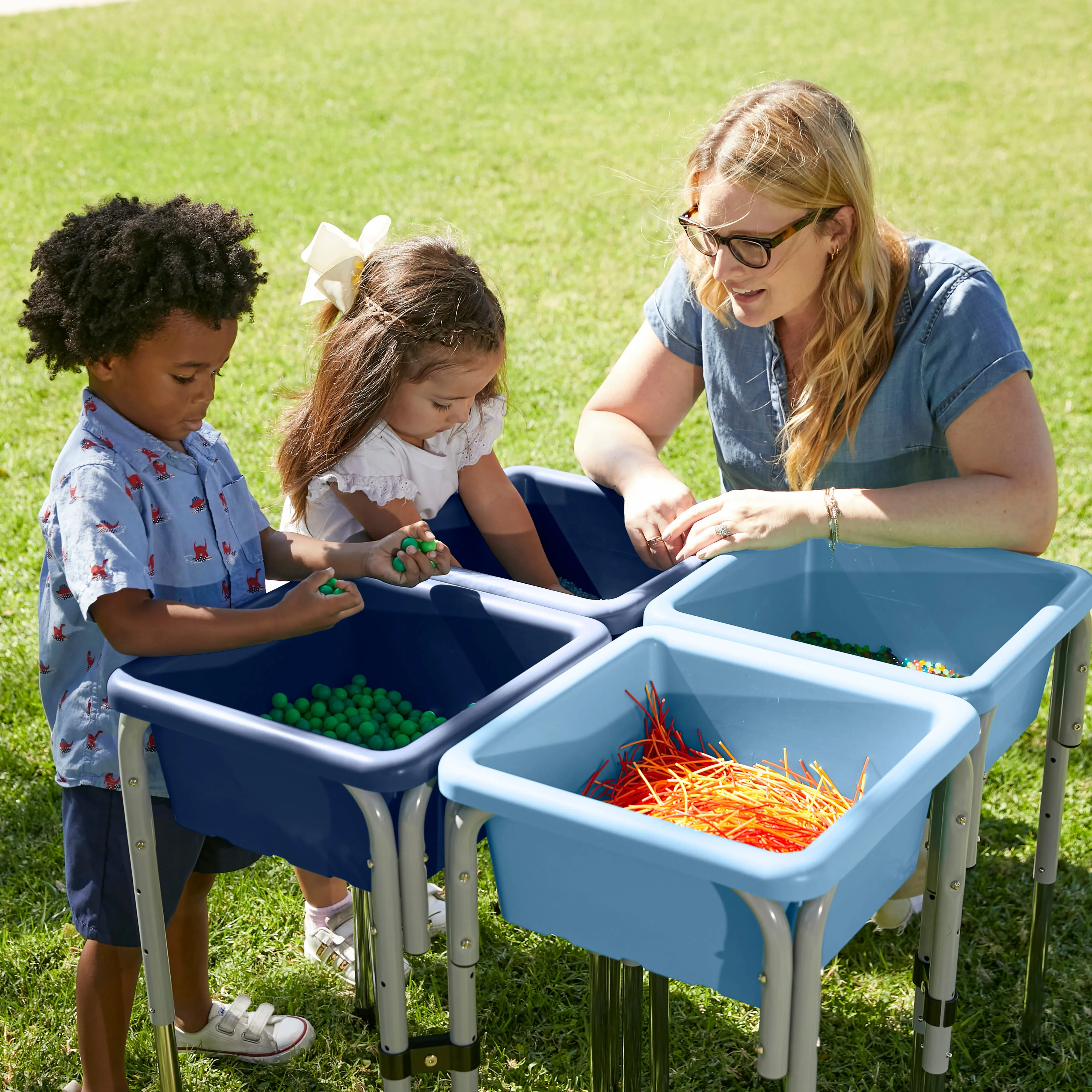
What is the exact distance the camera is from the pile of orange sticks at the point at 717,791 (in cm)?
146

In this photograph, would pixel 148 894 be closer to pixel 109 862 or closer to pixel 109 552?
pixel 109 862

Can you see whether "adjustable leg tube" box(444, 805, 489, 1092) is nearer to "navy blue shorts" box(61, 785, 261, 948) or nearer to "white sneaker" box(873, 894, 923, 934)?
"navy blue shorts" box(61, 785, 261, 948)

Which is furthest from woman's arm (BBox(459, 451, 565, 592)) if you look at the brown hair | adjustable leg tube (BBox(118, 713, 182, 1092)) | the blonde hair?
adjustable leg tube (BBox(118, 713, 182, 1092))

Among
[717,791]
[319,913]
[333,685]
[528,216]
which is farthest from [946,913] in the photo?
[528,216]

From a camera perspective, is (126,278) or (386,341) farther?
(386,341)

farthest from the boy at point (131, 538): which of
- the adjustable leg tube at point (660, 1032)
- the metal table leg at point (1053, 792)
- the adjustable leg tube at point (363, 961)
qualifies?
the metal table leg at point (1053, 792)

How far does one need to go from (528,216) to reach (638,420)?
4.80 meters

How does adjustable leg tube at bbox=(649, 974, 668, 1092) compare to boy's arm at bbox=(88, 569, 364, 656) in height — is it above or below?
below

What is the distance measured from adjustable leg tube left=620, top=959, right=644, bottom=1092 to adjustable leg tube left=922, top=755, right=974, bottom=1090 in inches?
16.2

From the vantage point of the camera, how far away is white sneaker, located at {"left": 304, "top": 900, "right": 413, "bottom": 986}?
2318 millimetres

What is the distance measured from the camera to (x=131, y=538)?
A: 1.67 m

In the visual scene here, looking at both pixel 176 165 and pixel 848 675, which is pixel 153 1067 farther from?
pixel 176 165

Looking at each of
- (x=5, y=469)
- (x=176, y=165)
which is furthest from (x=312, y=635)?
(x=176, y=165)

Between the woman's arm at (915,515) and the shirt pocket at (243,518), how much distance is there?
650 mm
